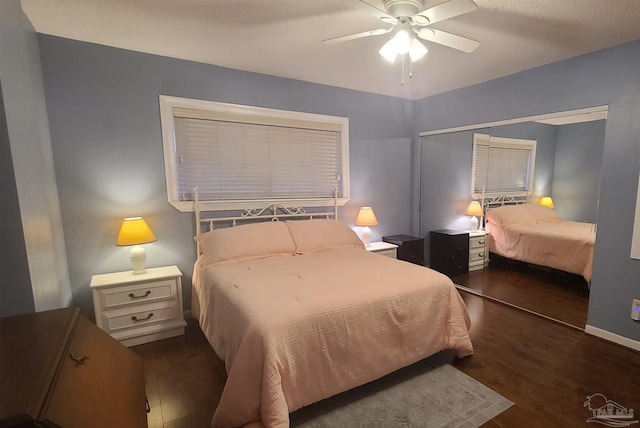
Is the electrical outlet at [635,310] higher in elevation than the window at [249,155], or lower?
lower

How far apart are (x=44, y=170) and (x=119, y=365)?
62.4 inches

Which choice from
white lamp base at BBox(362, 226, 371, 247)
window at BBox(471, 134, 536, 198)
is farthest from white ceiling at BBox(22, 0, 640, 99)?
white lamp base at BBox(362, 226, 371, 247)

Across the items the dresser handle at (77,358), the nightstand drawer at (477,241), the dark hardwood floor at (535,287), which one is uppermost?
the dresser handle at (77,358)

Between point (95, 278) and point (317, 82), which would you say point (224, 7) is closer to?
point (317, 82)

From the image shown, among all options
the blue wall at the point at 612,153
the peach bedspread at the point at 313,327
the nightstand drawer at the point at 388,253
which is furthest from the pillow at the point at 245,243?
the blue wall at the point at 612,153

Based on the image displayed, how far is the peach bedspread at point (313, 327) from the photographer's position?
1.54m

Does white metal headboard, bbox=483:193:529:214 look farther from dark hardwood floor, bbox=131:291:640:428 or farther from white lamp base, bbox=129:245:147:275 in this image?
white lamp base, bbox=129:245:147:275

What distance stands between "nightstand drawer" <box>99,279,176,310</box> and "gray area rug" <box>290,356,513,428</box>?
1471mm

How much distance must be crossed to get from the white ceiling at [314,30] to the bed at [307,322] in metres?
1.63

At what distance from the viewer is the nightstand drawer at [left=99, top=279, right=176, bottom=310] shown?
2377 millimetres

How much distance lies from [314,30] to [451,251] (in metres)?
3.03

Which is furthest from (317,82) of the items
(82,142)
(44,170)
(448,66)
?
(44,170)

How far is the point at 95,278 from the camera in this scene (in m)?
2.49

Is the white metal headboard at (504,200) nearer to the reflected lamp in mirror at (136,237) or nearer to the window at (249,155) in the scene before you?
the window at (249,155)
